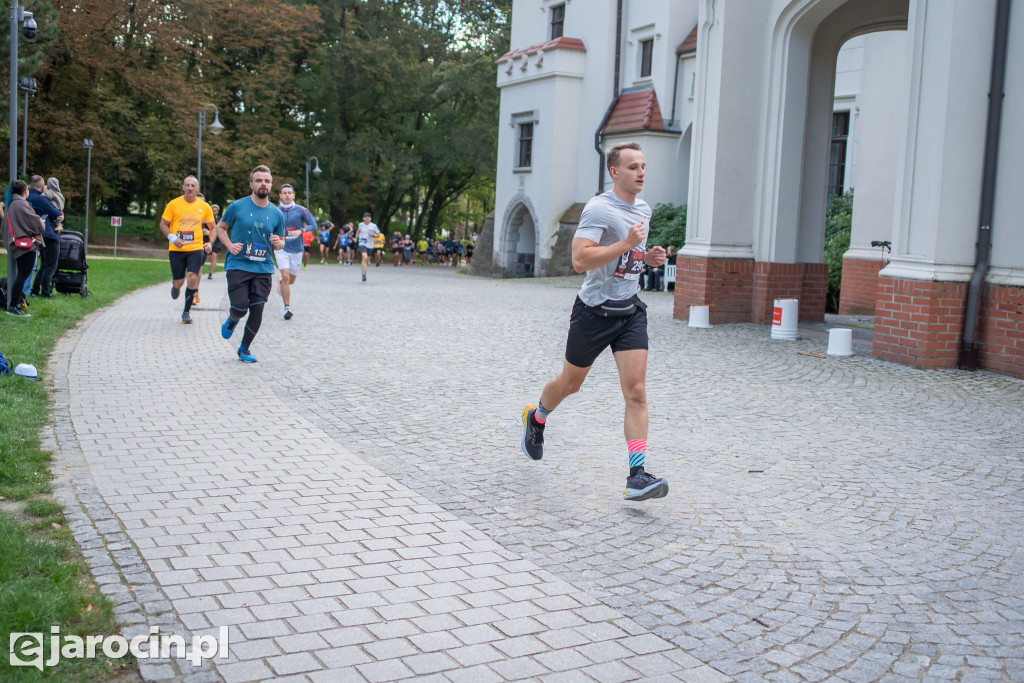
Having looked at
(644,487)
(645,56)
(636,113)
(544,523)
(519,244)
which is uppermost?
(645,56)

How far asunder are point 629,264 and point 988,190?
743 cm

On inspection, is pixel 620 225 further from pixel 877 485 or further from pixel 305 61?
pixel 305 61

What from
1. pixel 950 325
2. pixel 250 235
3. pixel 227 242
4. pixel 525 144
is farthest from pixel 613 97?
pixel 227 242

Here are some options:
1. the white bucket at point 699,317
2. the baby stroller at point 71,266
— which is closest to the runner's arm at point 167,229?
the baby stroller at point 71,266

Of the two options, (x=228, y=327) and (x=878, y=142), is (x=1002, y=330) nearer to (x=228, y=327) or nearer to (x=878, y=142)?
(x=228, y=327)

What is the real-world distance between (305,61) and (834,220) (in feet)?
120

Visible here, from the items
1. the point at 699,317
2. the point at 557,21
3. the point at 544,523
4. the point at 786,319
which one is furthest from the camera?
the point at 557,21

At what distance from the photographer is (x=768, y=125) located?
15.8m

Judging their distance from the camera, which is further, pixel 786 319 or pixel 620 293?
pixel 786 319

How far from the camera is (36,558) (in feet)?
13.7

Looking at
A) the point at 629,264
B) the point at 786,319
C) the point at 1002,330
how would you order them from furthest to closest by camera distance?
1. the point at 786,319
2. the point at 1002,330
3. the point at 629,264

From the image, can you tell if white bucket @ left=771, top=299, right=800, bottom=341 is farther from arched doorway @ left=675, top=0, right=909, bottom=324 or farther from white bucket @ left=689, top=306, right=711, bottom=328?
arched doorway @ left=675, top=0, right=909, bottom=324

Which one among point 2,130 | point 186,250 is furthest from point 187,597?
point 2,130

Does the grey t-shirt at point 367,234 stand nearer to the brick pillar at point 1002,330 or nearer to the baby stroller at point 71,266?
the baby stroller at point 71,266
